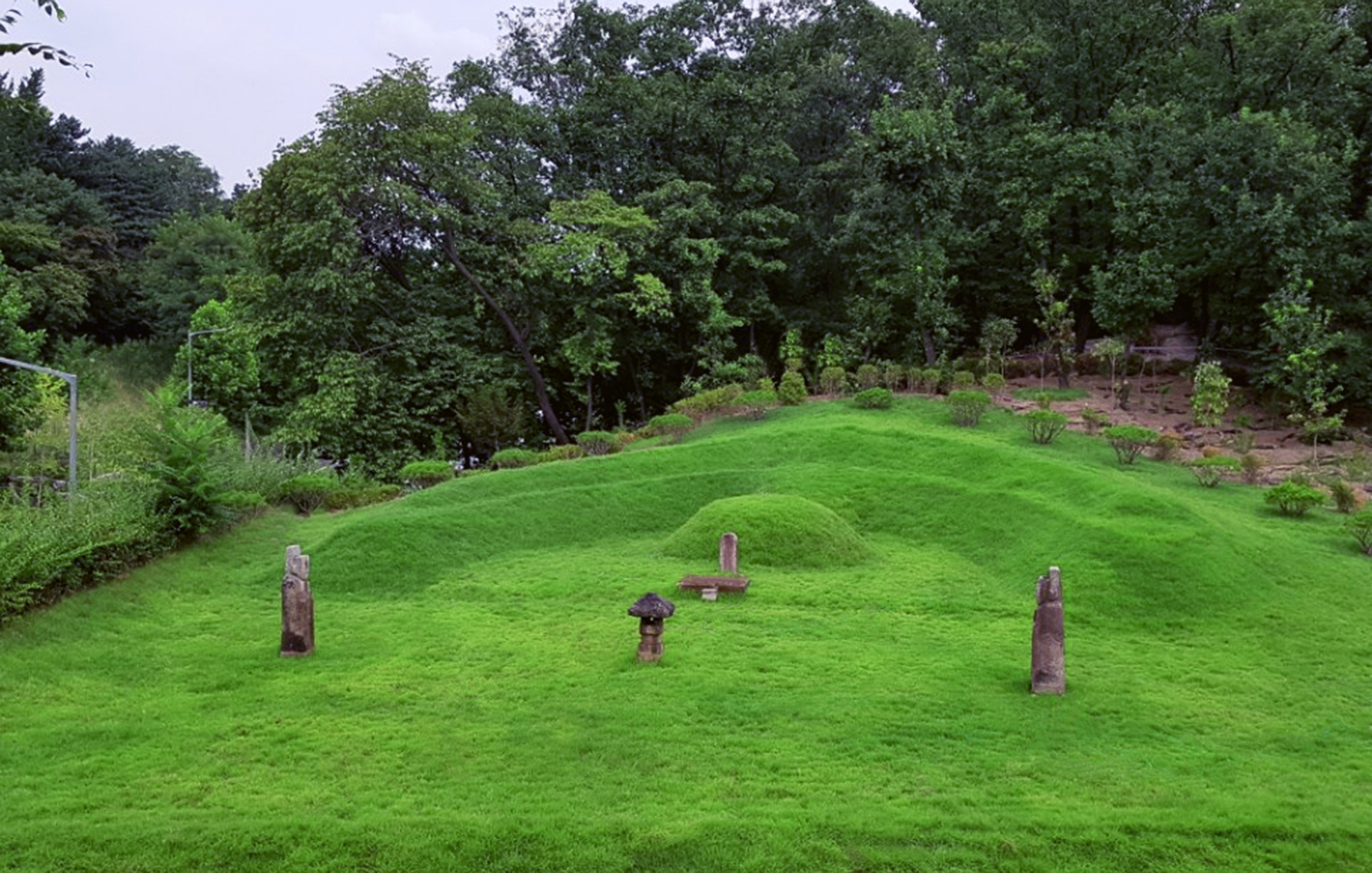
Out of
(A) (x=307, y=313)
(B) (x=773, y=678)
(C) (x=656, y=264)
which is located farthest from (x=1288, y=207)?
(A) (x=307, y=313)

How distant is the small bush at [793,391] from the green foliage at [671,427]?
3620mm

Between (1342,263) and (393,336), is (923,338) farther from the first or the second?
(393,336)

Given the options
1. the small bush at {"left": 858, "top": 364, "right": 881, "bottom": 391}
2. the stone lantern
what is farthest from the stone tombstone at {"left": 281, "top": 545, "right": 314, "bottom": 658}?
the small bush at {"left": 858, "top": 364, "right": 881, "bottom": 391}

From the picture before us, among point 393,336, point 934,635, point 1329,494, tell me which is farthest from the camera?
point 393,336

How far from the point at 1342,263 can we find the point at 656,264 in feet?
64.8

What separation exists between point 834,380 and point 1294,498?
1380cm

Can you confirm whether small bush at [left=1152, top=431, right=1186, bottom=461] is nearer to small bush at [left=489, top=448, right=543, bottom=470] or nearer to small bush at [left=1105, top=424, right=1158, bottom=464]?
small bush at [left=1105, top=424, right=1158, bottom=464]

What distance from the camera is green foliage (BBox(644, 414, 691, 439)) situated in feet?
85.9

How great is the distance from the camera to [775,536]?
17.8 m

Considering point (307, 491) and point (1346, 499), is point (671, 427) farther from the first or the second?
point (1346, 499)

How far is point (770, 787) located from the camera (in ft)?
27.8

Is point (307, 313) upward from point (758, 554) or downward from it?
upward

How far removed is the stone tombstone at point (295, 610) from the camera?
12.5 meters

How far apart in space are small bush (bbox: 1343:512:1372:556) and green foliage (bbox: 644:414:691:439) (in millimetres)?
15030
